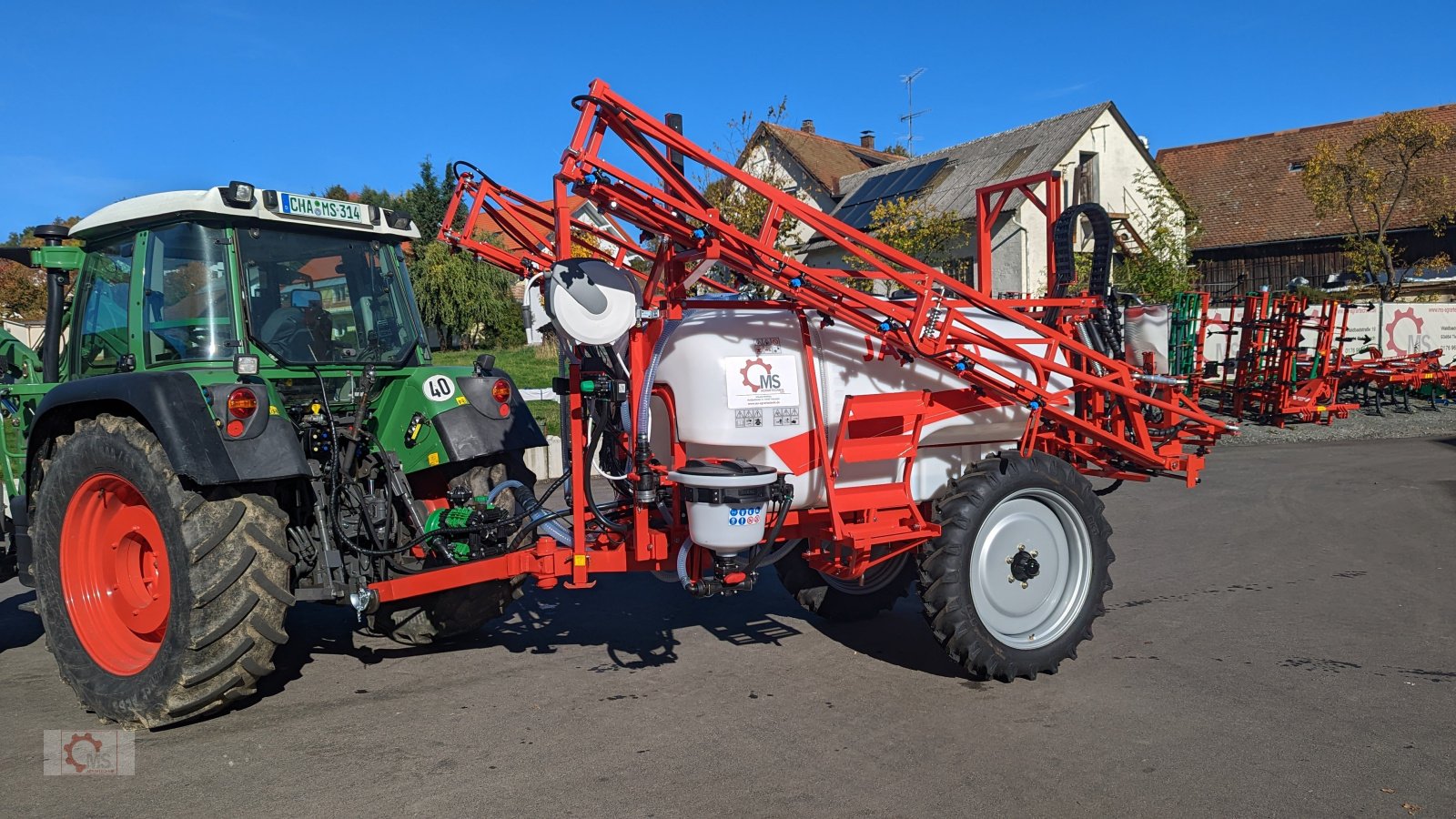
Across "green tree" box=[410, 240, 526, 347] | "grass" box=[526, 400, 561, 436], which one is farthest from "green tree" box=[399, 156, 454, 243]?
"grass" box=[526, 400, 561, 436]

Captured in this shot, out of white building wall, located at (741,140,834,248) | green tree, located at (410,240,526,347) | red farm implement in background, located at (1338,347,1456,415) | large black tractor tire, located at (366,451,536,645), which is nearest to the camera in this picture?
large black tractor tire, located at (366,451,536,645)

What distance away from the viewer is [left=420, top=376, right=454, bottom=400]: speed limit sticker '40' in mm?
5414

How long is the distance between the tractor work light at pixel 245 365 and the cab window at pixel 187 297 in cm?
29

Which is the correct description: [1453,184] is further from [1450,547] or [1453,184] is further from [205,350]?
[205,350]

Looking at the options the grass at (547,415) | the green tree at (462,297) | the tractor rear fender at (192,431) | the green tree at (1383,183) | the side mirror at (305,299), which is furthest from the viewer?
the green tree at (462,297)

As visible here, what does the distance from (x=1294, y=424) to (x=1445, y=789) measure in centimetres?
1585

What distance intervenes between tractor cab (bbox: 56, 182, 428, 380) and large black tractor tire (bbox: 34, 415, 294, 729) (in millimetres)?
528

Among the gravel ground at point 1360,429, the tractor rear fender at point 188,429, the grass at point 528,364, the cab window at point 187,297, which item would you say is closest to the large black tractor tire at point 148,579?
the tractor rear fender at point 188,429

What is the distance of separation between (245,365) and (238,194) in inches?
34.6

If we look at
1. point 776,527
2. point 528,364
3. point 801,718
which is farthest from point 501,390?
point 528,364

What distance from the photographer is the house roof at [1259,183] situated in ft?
112

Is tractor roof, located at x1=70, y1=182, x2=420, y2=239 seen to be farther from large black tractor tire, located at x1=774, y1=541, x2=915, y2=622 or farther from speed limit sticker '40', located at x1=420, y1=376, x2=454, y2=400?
large black tractor tire, located at x1=774, y1=541, x2=915, y2=622

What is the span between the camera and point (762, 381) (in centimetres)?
471

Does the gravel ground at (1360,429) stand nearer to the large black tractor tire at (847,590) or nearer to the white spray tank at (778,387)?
the large black tractor tire at (847,590)
